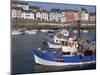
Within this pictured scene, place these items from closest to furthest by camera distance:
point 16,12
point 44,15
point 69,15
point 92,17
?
point 16,12 → point 44,15 → point 69,15 → point 92,17

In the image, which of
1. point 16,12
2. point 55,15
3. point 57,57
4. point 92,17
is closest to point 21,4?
point 16,12

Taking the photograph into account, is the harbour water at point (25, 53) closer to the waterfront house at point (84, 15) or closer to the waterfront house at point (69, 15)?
the waterfront house at point (69, 15)

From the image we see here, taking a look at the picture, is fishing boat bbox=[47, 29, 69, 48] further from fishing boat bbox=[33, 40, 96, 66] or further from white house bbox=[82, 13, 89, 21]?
white house bbox=[82, 13, 89, 21]

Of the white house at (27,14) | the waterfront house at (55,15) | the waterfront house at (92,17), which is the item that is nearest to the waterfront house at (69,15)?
the waterfront house at (55,15)

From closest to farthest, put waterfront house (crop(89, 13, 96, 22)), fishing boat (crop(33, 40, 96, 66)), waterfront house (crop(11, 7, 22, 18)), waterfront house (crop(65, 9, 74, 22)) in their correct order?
waterfront house (crop(11, 7, 22, 18)), fishing boat (crop(33, 40, 96, 66)), waterfront house (crop(65, 9, 74, 22)), waterfront house (crop(89, 13, 96, 22))

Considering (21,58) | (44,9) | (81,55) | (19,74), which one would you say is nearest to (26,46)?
(21,58)

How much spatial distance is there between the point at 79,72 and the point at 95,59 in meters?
0.26

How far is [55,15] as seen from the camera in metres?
2.32

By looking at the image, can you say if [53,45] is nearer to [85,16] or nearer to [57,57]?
[57,57]

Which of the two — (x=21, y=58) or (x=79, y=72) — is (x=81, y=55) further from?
(x=21, y=58)

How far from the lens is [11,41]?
7.02ft

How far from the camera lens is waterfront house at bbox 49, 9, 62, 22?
2.31 meters

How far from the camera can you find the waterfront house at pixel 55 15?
2309 mm

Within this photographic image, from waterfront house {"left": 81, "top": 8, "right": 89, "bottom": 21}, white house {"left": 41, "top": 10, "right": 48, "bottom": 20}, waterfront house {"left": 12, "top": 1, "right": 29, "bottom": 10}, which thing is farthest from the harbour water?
waterfront house {"left": 81, "top": 8, "right": 89, "bottom": 21}
